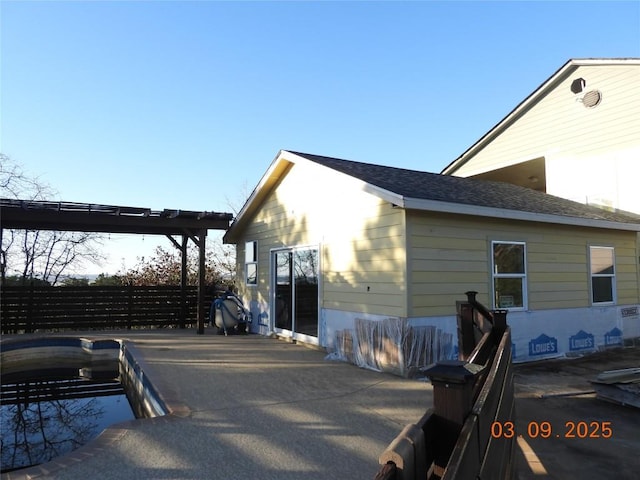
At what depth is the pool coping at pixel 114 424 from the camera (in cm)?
318

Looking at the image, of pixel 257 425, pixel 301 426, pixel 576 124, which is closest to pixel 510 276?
pixel 301 426

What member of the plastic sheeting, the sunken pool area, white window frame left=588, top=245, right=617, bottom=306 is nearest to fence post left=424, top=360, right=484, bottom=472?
the sunken pool area

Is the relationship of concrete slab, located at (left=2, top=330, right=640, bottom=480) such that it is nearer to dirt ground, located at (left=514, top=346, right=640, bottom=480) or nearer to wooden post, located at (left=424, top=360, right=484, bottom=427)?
dirt ground, located at (left=514, top=346, right=640, bottom=480)

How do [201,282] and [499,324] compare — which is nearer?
[499,324]

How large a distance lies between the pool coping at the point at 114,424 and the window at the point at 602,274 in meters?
8.45

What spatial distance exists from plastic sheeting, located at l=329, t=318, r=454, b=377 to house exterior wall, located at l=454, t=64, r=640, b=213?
24.8ft

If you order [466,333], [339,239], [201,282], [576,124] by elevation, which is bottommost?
[466,333]

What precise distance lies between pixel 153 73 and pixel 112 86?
1.08m

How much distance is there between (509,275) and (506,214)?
45.5 inches

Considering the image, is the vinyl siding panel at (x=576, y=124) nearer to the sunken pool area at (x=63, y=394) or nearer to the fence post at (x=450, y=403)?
the fence post at (x=450, y=403)

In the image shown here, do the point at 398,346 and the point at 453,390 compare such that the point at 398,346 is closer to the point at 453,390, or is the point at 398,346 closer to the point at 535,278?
the point at 535,278

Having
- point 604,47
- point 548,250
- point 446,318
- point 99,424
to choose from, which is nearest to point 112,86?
point 99,424

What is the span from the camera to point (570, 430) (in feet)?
14.3

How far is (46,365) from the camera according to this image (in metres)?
9.40
